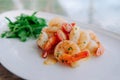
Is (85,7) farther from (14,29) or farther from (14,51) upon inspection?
(14,51)

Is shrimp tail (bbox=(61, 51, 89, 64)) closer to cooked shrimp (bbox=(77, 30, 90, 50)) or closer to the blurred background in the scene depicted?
cooked shrimp (bbox=(77, 30, 90, 50))

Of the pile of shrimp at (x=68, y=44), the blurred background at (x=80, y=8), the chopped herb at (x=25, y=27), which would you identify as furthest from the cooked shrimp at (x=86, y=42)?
the blurred background at (x=80, y=8)

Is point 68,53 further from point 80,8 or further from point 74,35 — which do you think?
point 80,8

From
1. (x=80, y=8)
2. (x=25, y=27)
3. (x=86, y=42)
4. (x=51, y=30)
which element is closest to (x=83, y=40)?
(x=86, y=42)

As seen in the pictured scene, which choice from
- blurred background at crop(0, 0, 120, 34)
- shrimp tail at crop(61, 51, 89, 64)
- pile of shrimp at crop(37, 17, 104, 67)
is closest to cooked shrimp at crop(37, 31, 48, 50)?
pile of shrimp at crop(37, 17, 104, 67)

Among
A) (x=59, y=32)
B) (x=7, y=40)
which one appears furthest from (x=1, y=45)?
(x=59, y=32)

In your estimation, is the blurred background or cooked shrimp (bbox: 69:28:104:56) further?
the blurred background
